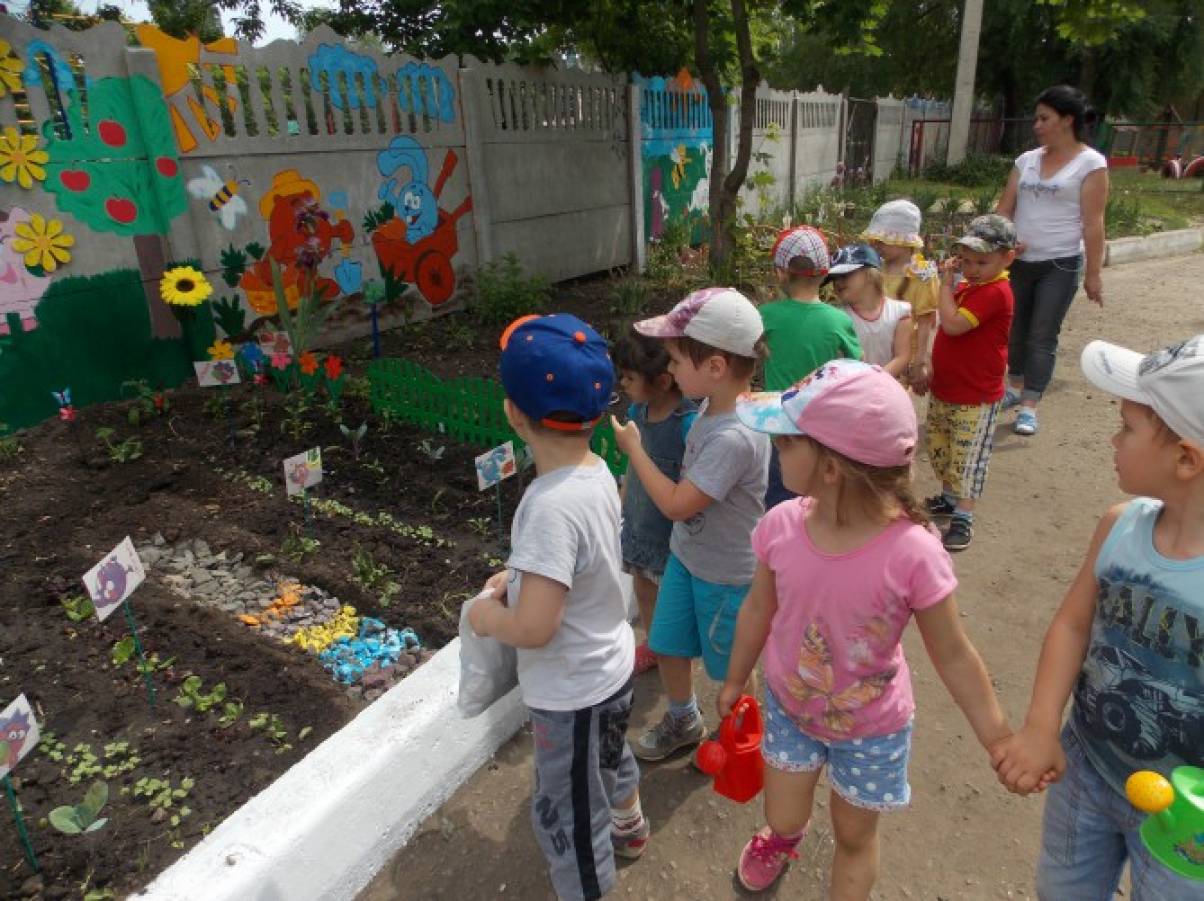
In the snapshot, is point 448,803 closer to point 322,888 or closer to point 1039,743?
point 322,888

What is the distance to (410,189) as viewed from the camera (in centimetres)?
615

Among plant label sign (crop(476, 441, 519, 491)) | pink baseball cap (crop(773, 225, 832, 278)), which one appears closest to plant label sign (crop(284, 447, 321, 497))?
plant label sign (crop(476, 441, 519, 491))

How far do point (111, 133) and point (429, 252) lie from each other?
2.48 meters

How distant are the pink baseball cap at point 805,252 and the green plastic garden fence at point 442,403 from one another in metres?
1.60

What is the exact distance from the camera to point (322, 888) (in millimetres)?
1918

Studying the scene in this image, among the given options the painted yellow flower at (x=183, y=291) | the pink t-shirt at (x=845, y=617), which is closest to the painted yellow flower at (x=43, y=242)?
the painted yellow flower at (x=183, y=291)

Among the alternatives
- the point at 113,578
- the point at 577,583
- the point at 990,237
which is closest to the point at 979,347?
the point at 990,237

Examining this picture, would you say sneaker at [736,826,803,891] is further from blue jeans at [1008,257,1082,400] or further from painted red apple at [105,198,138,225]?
painted red apple at [105,198,138,225]

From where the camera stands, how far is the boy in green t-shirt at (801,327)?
2.75 meters

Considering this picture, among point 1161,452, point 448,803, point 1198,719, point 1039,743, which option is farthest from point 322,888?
point 1161,452

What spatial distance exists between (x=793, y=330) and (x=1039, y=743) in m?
1.70

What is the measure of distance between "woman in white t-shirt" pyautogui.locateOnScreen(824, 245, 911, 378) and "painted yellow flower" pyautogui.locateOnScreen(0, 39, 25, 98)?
4066 mm

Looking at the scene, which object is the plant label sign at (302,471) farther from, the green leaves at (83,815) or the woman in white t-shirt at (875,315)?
the woman in white t-shirt at (875,315)

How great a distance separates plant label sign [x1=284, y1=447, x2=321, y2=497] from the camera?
122 inches
